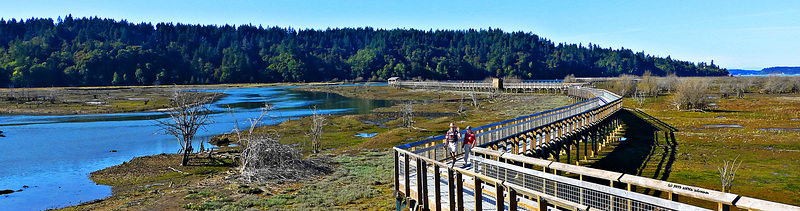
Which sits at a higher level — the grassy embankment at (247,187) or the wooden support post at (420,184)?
the wooden support post at (420,184)

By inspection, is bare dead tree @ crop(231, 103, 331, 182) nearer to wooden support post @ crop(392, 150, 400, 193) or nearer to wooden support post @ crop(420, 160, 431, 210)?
wooden support post @ crop(392, 150, 400, 193)

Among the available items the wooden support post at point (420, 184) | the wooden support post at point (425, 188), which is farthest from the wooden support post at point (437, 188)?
the wooden support post at point (420, 184)

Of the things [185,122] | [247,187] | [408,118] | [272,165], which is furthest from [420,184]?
[408,118]

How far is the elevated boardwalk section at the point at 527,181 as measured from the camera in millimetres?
7328

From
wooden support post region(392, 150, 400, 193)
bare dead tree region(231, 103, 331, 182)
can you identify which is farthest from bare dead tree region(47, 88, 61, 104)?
wooden support post region(392, 150, 400, 193)

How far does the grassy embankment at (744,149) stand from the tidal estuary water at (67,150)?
81.9 ft

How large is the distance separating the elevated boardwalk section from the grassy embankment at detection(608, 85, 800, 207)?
355 cm

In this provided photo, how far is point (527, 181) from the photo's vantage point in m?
13.6

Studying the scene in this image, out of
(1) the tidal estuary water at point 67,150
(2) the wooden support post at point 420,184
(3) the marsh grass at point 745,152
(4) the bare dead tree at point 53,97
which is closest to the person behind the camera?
(2) the wooden support post at point 420,184

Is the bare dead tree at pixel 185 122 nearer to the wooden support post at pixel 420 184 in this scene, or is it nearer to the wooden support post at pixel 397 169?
the wooden support post at pixel 397 169

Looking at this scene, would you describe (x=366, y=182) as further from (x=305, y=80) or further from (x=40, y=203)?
(x=305, y=80)

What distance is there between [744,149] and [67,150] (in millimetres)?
40548

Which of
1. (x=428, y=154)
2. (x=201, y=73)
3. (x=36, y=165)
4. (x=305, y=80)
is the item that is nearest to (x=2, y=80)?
(x=201, y=73)

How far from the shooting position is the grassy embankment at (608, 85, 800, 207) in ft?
64.8
